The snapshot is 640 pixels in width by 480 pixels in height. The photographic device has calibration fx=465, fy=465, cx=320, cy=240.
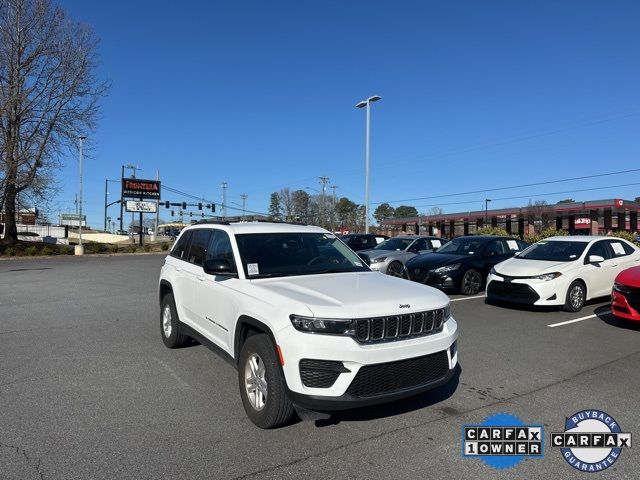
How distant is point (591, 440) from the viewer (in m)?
3.83

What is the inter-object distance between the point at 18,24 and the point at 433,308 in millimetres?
36840

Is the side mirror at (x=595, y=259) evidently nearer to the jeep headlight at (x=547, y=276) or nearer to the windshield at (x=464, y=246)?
the jeep headlight at (x=547, y=276)

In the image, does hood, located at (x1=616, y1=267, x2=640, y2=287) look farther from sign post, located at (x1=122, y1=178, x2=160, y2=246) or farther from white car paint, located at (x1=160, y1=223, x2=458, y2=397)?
sign post, located at (x1=122, y1=178, x2=160, y2=246)

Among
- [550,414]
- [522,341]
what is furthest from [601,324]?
[550,414]

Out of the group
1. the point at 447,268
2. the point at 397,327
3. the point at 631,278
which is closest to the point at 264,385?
the point at 397,327

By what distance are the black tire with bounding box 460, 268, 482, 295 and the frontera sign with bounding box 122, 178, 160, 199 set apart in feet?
133

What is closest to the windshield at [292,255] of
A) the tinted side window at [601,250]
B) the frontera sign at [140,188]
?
the tinted side window at [601,250]

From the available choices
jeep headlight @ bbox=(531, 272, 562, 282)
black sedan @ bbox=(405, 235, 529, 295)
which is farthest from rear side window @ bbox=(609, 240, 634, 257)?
black sedan @ bbox=(405, 235, 529, 295)

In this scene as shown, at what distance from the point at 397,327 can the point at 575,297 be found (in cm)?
714

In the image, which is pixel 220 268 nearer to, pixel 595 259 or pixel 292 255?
pixel 292 255

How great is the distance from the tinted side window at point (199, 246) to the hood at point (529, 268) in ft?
20.9

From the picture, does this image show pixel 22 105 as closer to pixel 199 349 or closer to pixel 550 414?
pixel 199 349

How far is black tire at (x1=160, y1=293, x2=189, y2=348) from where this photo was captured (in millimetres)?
6249

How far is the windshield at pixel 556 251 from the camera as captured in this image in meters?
9.91
